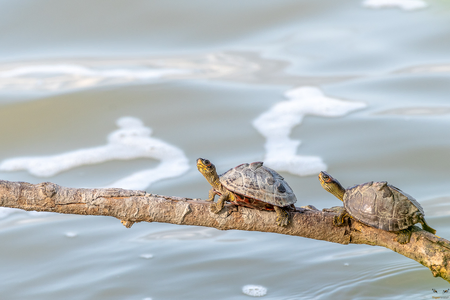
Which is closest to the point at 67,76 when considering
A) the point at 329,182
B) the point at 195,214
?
the point at 195,214

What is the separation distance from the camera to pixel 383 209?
2.54 metres

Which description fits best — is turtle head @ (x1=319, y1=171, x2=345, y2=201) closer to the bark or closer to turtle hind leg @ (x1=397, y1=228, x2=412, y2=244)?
the bark

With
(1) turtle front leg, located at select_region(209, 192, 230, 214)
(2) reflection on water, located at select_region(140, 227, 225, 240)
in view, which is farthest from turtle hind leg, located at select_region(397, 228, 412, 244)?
(2) reflection on water, located at select_region(140, 227, 225, 240)

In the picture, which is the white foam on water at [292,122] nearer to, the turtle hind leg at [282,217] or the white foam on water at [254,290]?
the white foam on water at [254,290]

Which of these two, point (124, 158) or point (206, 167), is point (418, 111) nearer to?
point (124, 158)

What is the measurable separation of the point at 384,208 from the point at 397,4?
25.8 feet

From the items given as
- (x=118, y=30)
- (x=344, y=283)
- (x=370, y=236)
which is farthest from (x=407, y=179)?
(x=118, y=30)

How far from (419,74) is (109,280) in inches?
218

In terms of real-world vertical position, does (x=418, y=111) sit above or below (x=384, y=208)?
above

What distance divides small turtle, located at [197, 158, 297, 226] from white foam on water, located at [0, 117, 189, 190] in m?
2.68

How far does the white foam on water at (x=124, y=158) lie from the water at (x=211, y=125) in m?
0.02

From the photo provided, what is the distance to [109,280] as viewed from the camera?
12.1 ft

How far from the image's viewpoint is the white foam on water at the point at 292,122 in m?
5.52

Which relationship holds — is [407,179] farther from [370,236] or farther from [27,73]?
[27,73]
